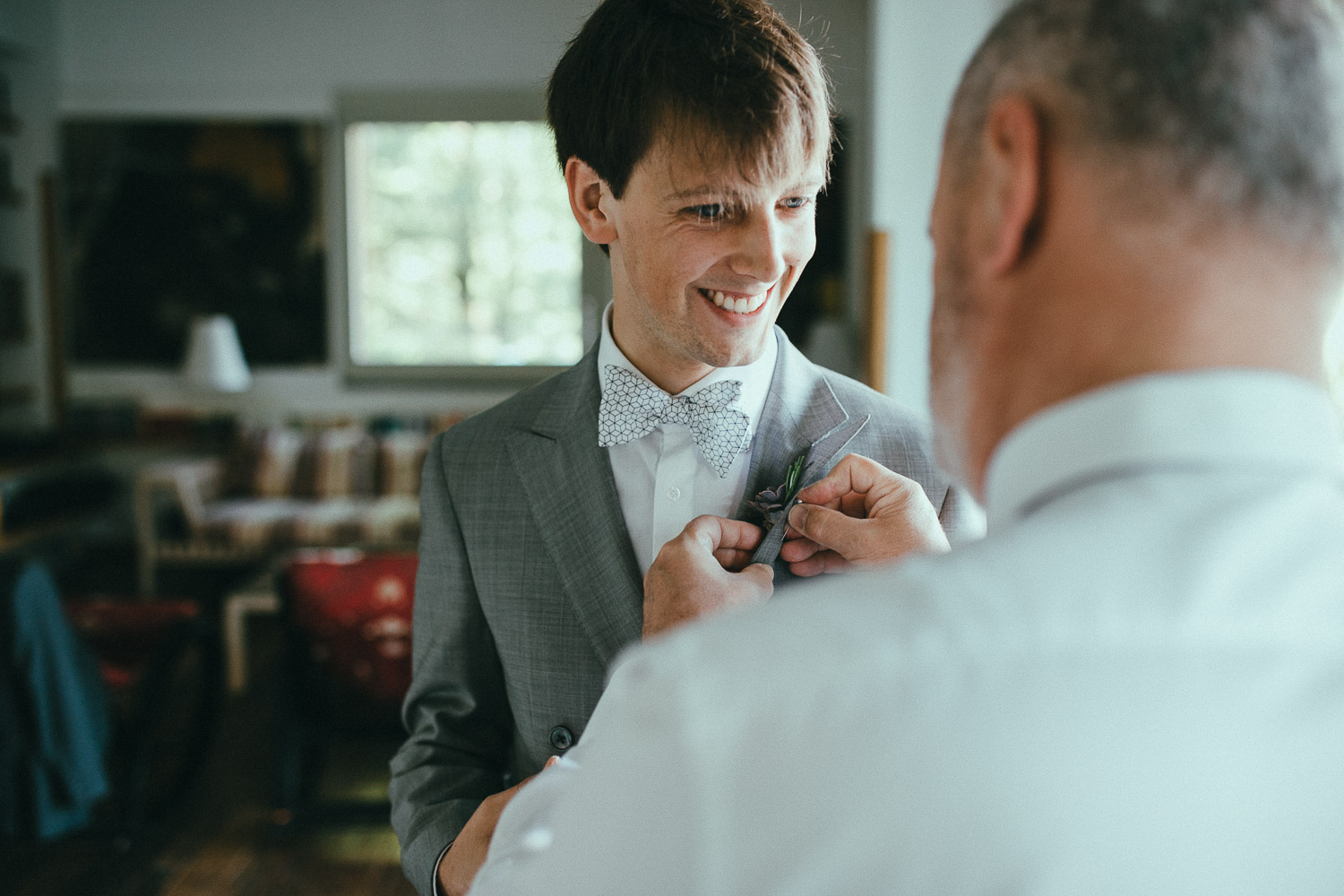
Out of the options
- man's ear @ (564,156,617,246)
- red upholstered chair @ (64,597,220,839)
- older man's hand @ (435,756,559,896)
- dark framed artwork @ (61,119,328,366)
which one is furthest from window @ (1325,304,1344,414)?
dark framed artwork @ (61,119,328,366)

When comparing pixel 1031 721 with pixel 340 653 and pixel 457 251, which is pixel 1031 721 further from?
pixel 457 251

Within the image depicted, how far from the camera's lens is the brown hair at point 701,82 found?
3.01ft

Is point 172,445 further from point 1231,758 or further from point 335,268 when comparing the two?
point 1231,758

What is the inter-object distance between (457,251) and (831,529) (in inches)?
231

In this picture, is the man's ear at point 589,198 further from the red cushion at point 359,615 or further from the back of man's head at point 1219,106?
the red cushion at point 359,615

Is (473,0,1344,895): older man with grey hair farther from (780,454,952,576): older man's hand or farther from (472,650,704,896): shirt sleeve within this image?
(780,454,952,576): older man's hand

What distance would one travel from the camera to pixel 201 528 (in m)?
5.33

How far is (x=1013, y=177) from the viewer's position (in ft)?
1.76

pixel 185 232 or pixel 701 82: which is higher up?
pixel 185 232

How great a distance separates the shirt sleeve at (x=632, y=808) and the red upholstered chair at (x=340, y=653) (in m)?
2.47

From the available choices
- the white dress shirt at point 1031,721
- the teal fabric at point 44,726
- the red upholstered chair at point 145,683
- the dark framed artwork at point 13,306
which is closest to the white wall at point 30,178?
the dark framed artwork at point 13,306

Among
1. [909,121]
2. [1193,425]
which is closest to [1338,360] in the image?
[909,121]

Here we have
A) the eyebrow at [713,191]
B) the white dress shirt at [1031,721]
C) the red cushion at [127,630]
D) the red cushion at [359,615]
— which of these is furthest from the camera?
the red cushion at [127,630]

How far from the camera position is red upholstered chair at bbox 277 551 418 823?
116 inches
